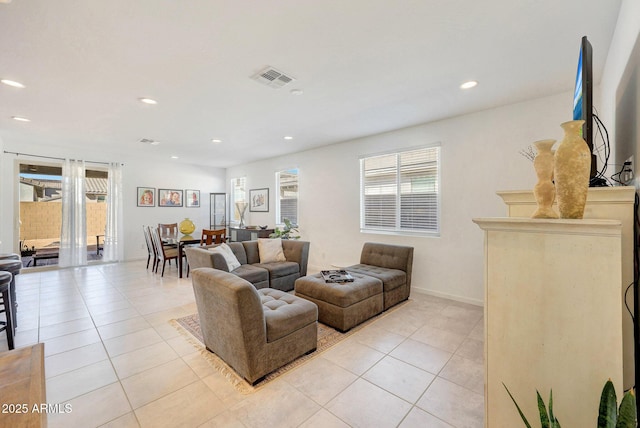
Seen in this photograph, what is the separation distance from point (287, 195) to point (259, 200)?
1.08m

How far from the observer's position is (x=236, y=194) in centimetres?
816

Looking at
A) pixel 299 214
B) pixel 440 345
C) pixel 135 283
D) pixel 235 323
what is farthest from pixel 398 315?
pixel 135 283

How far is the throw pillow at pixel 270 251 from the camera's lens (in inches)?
178

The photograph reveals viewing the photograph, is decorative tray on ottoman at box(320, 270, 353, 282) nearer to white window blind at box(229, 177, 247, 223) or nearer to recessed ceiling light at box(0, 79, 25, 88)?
recessed ceiling light at box(0, 79, 25, 88)

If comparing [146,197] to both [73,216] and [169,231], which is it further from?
[73,216]

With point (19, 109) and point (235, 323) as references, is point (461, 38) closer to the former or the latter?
point (235, 323)

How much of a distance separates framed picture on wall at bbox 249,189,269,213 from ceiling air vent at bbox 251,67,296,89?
14.2ft

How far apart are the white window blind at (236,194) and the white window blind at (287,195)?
1539mm

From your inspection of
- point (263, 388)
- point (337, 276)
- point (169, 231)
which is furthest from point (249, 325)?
point (169, 231)

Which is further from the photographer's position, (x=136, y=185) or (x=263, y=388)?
(x=136, y=185)

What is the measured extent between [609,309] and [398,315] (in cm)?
251

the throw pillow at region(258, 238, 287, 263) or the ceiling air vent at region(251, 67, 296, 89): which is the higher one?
the ceiling air vent at region(251, 67, 296, 89)

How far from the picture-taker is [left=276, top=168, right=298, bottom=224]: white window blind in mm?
6289

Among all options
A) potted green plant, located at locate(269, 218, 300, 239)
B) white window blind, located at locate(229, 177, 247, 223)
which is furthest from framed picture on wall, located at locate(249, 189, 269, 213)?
potted green plant, located at locate(269, 218, 300, 239)
